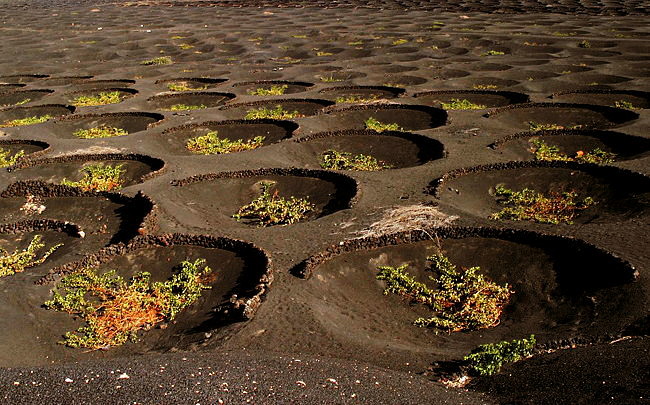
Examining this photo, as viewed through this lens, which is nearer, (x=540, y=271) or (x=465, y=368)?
(x=465, y=368)

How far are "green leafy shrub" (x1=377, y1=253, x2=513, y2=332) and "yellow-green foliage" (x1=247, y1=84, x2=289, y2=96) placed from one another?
13.0 m

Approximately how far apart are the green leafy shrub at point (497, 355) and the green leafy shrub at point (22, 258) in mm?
6626

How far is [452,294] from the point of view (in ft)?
27.5

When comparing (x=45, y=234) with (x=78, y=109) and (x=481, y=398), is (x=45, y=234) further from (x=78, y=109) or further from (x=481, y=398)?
(x=78, y=109)

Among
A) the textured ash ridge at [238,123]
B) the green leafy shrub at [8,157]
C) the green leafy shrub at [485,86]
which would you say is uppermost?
the green leafy shrub at [485,86]

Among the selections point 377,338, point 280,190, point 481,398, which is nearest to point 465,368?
point 481,398

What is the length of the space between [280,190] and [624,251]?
608cm

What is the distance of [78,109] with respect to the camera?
19.6 metres

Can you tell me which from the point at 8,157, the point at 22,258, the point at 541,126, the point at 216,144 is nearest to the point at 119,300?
the point at 22,258

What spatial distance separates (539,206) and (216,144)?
26.5 ft

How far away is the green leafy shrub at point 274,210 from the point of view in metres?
11.2

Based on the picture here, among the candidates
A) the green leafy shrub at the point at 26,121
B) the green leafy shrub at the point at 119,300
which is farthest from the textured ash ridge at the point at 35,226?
the green leafy shrub at the point at 26,121

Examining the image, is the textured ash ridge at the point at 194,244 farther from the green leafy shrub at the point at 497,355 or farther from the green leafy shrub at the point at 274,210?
the green leafy shrub at the point at 497,355

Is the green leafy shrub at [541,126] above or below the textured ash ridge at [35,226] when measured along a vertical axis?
above
